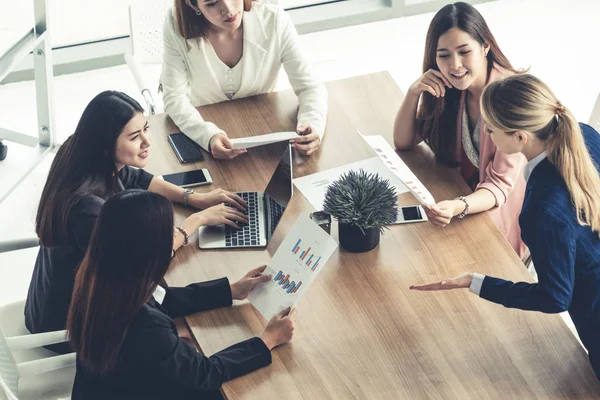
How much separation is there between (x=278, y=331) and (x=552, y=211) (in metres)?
0.74

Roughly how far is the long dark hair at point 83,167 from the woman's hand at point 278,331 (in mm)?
638

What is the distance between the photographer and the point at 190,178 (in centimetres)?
280

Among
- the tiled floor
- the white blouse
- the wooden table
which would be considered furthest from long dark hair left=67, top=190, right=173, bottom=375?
the tiled floor

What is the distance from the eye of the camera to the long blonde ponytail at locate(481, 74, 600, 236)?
2158mm

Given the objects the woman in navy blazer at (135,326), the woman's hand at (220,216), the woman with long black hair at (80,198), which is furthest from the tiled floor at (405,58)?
the woman in navy blazer at (135,326)

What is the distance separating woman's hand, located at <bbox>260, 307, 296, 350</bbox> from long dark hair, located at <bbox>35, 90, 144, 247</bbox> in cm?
64

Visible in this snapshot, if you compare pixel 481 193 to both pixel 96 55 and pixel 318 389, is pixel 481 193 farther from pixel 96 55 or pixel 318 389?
pixel 96 55

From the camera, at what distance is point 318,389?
6.88 feet

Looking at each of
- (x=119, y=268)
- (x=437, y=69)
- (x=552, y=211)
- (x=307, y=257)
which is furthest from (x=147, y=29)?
(x=552, y=211)

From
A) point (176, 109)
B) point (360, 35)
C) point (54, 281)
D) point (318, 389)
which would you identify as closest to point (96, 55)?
point (360, 35)

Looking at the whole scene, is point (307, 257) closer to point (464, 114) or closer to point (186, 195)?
point (186, 195)

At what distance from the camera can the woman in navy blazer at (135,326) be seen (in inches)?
77.8

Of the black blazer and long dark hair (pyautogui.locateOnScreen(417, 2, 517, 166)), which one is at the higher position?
long dark hair (pyautogui.locateOnScreen(417, 2, 517, 166))

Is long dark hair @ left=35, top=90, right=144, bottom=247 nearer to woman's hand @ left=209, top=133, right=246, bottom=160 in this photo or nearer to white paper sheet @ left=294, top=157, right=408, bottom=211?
woman's hand @ left=209, top=133, right=246, bottom=160
